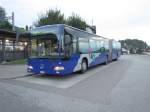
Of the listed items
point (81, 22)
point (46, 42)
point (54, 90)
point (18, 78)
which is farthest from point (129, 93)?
point (81, 22)

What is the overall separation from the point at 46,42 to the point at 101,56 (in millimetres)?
7216

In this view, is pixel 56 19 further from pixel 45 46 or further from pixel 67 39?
pixel 67 39

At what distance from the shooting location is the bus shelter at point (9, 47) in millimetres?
18953

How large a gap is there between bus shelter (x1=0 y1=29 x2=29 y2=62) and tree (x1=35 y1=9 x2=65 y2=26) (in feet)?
14.6

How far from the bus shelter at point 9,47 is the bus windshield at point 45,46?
8828mm

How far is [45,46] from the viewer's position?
380 inches

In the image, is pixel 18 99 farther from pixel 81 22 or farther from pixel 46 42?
pixel 81 22

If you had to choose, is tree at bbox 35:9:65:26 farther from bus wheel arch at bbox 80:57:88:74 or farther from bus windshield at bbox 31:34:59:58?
bus windshield at bbox 31:34:59:58

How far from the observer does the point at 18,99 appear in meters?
5.65

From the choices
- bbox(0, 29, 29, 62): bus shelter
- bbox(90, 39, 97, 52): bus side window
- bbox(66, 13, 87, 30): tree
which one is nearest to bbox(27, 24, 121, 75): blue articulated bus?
bbox(90, 39, 97, 52): bus side window

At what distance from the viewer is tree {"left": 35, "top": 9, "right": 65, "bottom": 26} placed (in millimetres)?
23812

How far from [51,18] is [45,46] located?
1537 centimetres

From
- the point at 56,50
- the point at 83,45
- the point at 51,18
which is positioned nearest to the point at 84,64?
the point at 83,45

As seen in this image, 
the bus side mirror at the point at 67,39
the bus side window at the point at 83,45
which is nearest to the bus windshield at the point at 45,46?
the bus side mirror at the point at 67,39
